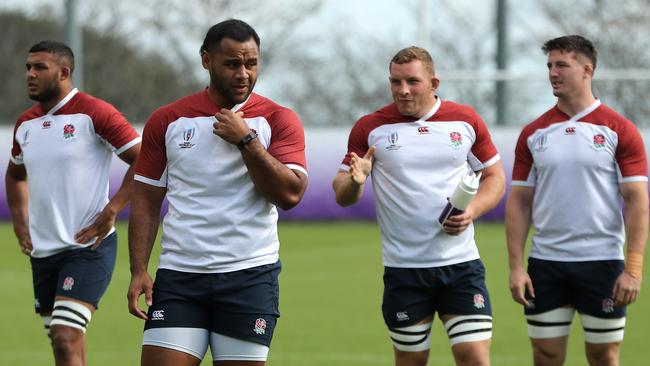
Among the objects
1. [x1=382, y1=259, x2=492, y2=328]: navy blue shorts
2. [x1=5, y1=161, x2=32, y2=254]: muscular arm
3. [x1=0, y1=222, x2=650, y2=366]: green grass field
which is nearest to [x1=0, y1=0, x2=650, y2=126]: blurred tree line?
[x1=0, y1=222, x2=650, y2=366]: green grass field

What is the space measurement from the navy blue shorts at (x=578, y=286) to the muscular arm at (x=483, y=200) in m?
0.51

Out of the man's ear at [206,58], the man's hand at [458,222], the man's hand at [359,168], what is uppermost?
the man's ear at [206,58]

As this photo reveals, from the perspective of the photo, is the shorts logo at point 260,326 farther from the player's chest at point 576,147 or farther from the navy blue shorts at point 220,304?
the player's chest at point 576,147

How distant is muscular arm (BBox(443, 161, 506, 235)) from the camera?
6828 mm

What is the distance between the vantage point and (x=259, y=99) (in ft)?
19.4

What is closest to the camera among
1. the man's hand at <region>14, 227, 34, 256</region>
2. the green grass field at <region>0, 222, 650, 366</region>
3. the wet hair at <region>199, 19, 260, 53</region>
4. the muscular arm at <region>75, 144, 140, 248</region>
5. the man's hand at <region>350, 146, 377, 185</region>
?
the wet hair at <region>199, 19, 260, 53</region>

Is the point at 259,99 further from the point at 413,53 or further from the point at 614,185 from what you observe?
the point at 614,185

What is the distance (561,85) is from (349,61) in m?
19.0

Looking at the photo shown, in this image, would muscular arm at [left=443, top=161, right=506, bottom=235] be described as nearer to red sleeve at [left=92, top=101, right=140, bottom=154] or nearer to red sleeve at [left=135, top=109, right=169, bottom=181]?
red sleeve at [left=135, top=109, right=169, bottom=181]

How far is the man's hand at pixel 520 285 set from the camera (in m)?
7.12

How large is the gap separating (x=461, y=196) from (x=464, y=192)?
2.2 inches

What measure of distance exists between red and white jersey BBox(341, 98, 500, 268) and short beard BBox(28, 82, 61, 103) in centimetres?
202

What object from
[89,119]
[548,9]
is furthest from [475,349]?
[548,9]

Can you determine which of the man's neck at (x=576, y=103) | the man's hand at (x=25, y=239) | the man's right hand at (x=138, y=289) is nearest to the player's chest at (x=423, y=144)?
the man's neck at (x=576, y=103)
